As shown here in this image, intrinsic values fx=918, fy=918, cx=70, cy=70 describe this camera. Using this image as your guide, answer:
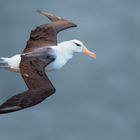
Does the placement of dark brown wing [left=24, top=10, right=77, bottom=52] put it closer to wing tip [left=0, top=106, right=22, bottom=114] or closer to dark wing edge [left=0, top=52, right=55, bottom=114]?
dark wing edge [left=0, top=52, right=55, bottom=114]

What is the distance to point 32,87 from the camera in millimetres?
13273

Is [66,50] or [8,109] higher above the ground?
[8,109]

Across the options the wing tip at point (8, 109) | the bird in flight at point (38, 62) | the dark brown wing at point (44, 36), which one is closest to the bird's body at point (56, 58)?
the bird in flight at point (38, 62)

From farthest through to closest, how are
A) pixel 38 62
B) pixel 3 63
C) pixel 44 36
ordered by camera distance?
1. pixel 44 36
2. pixel 3 63
3. pixel 38 62

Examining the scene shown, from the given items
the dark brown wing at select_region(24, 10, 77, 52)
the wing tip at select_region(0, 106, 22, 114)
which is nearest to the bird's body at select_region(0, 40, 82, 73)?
the dark brown wing at select_region(24, 10, 77, 52)

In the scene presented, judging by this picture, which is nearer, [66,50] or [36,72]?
[36,72]

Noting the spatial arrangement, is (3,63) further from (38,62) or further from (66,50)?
(66,50)

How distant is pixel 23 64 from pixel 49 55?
0.63 meters

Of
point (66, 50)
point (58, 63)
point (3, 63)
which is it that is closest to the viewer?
point (3, 63)

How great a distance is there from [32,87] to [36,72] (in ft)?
1.34

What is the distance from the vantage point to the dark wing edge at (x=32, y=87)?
40.2ft

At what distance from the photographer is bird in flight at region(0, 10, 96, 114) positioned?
12.6 m

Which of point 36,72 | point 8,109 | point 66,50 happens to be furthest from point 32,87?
point 66,50

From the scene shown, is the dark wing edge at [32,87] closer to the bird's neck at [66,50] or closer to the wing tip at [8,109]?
the wing tip at [8,109]
